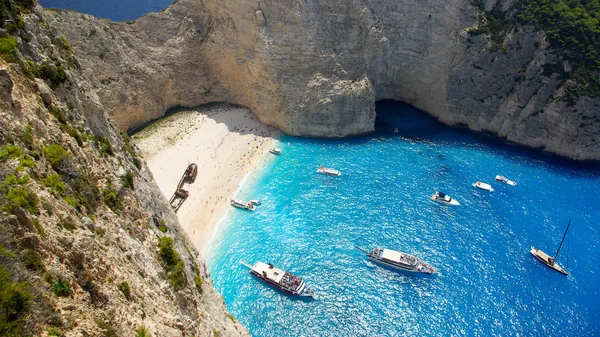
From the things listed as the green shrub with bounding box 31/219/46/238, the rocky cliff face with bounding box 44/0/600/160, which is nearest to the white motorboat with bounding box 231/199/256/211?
the rocky cliff face with bounding box 44/0/600/160

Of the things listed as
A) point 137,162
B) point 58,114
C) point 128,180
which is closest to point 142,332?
point 128,180

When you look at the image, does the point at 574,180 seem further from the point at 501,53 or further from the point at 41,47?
the point at 41,47

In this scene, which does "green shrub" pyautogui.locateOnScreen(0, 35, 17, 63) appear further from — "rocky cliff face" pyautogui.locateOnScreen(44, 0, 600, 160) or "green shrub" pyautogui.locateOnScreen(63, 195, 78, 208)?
"rocky cliff face" pyautogui.locateOnScreen(44, 0, 600, 160)

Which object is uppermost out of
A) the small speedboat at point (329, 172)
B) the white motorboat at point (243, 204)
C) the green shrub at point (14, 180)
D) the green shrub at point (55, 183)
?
the green shrub at point (14, 180)

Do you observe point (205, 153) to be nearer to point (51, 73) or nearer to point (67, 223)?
point (51, 73)

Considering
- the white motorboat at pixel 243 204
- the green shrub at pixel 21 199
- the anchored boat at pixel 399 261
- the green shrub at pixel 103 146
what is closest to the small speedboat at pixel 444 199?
the anchored boat at pixel 399 261

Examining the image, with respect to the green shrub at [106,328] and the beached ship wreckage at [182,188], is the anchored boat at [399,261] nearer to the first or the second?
the beached ship wreckage at [182,188]
